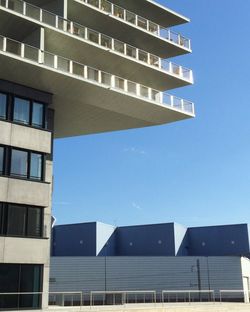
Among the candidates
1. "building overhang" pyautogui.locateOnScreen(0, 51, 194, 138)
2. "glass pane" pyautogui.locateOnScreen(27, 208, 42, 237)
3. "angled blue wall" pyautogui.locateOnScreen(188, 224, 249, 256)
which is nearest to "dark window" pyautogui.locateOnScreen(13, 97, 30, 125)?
"building overhang" pyautogui.locateOnScreen(0, 51, 194, 138)

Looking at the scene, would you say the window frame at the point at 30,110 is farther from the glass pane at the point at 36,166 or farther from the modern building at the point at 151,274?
the modern building at the point at 151,274

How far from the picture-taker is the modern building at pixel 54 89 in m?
31.1

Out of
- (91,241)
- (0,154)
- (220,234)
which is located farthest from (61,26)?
(220,234)

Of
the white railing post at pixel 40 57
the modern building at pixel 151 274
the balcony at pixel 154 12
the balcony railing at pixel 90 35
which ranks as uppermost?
the balcony at pixel 154 12

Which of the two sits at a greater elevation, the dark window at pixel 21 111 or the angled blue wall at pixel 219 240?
the dark window at pixel 21 111

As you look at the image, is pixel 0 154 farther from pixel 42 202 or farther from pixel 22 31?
pixel 22 31

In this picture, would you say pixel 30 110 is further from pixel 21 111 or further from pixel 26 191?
pixel 26 191

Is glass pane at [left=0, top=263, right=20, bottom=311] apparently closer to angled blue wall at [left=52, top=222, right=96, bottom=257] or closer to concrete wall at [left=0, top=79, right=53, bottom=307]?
concrete wall at [left=0, top=79, right=53, bottom=307]

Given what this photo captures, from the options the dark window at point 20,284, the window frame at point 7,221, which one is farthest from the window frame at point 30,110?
the dark window at point 20,284

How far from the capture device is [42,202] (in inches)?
1287

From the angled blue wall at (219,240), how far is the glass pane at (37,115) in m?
58.6

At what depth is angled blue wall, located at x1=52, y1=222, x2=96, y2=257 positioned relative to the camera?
83.9m

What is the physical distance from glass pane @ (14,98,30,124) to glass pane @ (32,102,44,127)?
0.49 metres

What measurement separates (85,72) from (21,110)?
17.4 ft
